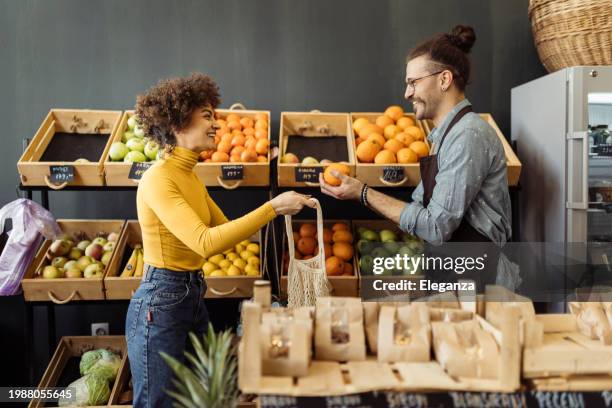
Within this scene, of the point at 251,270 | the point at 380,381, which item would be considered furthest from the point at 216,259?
the point at 380,381

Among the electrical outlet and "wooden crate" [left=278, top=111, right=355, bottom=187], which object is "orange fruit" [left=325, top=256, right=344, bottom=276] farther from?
the electrical outlet

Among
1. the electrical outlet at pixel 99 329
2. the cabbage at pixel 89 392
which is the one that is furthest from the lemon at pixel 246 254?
the electrical outlet at pixel 99 329

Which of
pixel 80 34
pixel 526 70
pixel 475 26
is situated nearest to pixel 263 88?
pixel 80 34

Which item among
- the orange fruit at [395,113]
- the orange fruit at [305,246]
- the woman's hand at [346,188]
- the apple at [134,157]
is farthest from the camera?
the orange fruit at [395,113]

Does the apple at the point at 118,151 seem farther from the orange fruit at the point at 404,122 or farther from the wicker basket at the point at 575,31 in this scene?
the wicker basket at the point at 575,31

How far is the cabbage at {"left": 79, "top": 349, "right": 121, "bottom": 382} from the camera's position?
9.80 feet

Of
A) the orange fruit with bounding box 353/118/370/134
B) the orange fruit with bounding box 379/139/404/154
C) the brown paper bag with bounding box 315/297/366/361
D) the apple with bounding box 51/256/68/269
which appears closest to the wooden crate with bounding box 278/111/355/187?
the orange fruit with bounding box 353/118/370/134

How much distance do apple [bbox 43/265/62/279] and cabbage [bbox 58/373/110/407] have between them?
563mm

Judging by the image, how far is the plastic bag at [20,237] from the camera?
113 inches

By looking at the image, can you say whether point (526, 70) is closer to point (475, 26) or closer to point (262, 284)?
point (475, 26)

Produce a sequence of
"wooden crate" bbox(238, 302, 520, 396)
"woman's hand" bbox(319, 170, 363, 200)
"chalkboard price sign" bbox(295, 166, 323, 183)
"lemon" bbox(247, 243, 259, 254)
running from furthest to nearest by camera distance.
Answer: "lemon" bbox(247, 243, 259, 254) < "chalkboard price sign" bbox(295, 166, 323, 183) < "woman's hand" bbox(319, 170, 363, 200) < "wooden crate" bbox(238, 302, 520, 396)

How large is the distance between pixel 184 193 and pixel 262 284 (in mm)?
931

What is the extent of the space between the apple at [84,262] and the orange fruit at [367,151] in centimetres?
158

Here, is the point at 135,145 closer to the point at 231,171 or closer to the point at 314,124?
the point at 231,171
